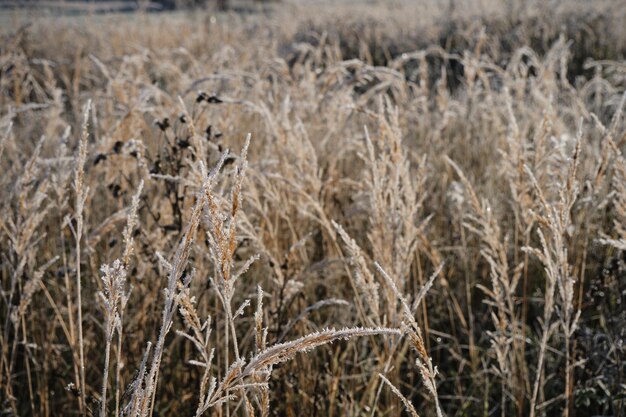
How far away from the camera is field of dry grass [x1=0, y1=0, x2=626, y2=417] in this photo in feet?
3.46

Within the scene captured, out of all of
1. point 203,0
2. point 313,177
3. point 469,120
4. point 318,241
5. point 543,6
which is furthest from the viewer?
point 203,0

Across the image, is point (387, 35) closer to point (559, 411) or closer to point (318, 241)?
point (318, 241)

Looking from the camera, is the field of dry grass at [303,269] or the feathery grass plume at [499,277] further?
the feathery grass plume at [499,277]

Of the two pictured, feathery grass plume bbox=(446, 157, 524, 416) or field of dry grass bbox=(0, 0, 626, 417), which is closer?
field of dry grass bbox=(0, 0, 626, 417)

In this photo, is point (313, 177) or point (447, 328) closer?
point (313, 177)

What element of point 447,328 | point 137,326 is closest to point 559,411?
point 447,328

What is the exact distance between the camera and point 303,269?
1.63 metres

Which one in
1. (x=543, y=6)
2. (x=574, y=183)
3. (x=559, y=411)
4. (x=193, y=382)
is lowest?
(x=559, y=411)

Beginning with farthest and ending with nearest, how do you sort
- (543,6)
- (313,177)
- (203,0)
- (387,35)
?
(203,0), (387,35), (543,6), (313,177)

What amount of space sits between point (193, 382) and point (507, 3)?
9.28 m

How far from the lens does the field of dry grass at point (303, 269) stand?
105 centimetres

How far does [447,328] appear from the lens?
2.28 metres

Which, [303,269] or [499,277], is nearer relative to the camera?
[499,277]

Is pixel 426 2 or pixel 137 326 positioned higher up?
pixel 426 2
